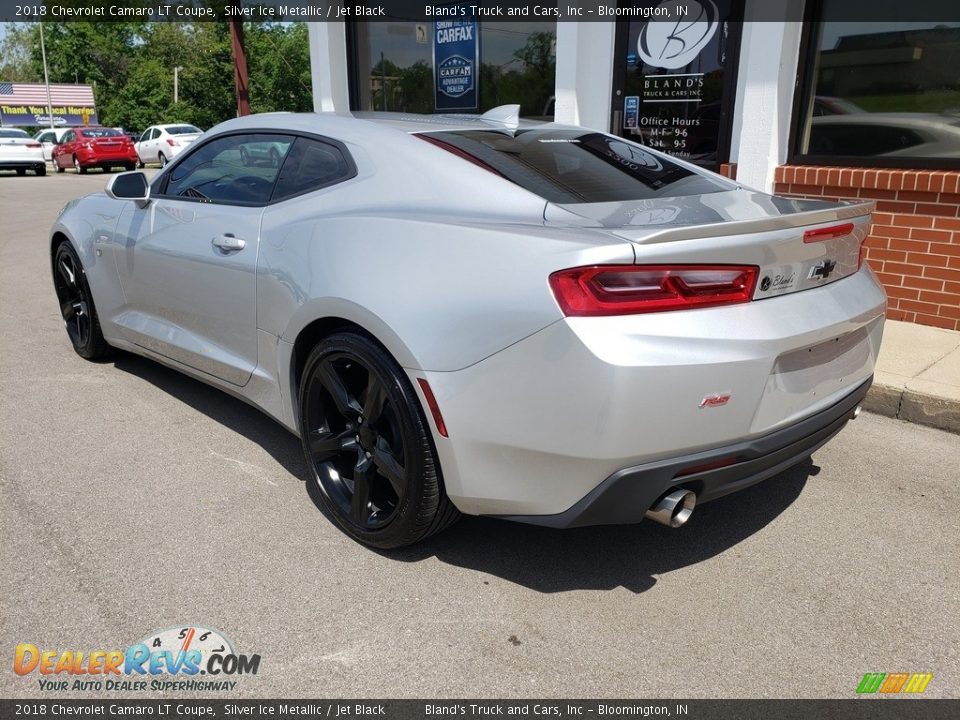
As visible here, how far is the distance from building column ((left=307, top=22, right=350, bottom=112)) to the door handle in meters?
7.37

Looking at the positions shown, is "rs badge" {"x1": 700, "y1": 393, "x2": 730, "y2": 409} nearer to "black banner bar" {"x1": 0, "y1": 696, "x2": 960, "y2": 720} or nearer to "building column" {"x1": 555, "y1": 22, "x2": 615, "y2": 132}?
"black banner bar" {"x1": 0, "y1": 696, "x2": 960, "y2": 720}

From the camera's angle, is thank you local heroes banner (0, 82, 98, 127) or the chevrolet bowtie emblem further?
thank you local heroes banner (0, 82, 98, 127)

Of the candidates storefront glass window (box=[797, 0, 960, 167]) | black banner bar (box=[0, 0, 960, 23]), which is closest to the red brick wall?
storefront glass window (box=[797, 0, 960, 167])

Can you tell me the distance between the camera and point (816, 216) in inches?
98.5

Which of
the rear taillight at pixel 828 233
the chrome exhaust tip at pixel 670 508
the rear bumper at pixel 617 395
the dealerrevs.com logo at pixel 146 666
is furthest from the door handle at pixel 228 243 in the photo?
the rear taillight at pixel 828 233

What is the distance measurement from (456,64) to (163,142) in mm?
21281

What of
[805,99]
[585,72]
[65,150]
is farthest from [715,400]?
[65,150]

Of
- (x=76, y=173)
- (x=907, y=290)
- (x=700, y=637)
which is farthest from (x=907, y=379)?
(x=76, y=173)

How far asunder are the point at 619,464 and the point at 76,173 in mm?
32680

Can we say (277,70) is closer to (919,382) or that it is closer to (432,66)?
(432,66)

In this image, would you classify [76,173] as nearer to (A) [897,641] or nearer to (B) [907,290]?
(B) [907,290]

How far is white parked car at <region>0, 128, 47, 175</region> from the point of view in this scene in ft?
86.7

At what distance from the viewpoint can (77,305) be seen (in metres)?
4.92

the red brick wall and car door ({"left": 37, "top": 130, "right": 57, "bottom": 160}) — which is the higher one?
the red brick wall
